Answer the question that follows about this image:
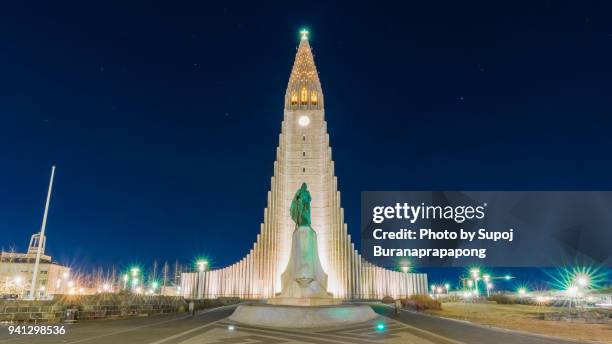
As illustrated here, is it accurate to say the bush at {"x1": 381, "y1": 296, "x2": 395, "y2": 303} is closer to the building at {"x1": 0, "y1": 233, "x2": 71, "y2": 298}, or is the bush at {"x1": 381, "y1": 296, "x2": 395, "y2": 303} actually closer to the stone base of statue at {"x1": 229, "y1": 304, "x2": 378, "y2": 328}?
the stone base of statue at {"x1": 229, "y1": 304, "x2": 378, "y2": 328}

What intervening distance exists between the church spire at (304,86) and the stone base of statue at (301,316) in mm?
37289

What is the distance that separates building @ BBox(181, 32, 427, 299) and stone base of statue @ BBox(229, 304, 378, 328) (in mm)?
28571

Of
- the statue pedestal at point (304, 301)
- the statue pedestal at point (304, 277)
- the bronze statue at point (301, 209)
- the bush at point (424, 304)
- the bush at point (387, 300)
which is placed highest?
the bronze statue at point (301, 209)

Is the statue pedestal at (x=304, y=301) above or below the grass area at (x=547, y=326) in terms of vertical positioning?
above

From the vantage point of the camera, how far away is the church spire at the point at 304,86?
4941cm

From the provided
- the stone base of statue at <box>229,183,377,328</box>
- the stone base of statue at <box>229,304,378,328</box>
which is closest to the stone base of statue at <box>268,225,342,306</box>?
the stone base of statue at <box>229,183,377,328</box>

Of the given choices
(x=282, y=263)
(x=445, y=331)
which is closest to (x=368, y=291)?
(x=282, y=263)

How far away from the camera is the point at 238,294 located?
41719 mm

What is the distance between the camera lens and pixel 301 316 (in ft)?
43.9

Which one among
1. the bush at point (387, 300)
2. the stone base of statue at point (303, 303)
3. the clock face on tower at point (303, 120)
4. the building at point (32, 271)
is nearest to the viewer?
the stone base of statue at point (303, 303)

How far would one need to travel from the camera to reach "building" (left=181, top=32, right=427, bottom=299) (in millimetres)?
42344

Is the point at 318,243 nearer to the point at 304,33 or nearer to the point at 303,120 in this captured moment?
the point at 303,120

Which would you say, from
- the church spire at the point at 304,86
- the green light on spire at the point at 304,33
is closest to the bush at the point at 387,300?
the church spire at the point at 304,86

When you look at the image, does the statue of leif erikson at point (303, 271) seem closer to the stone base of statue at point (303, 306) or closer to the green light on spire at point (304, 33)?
the stone base of statue at point (303, 306)
